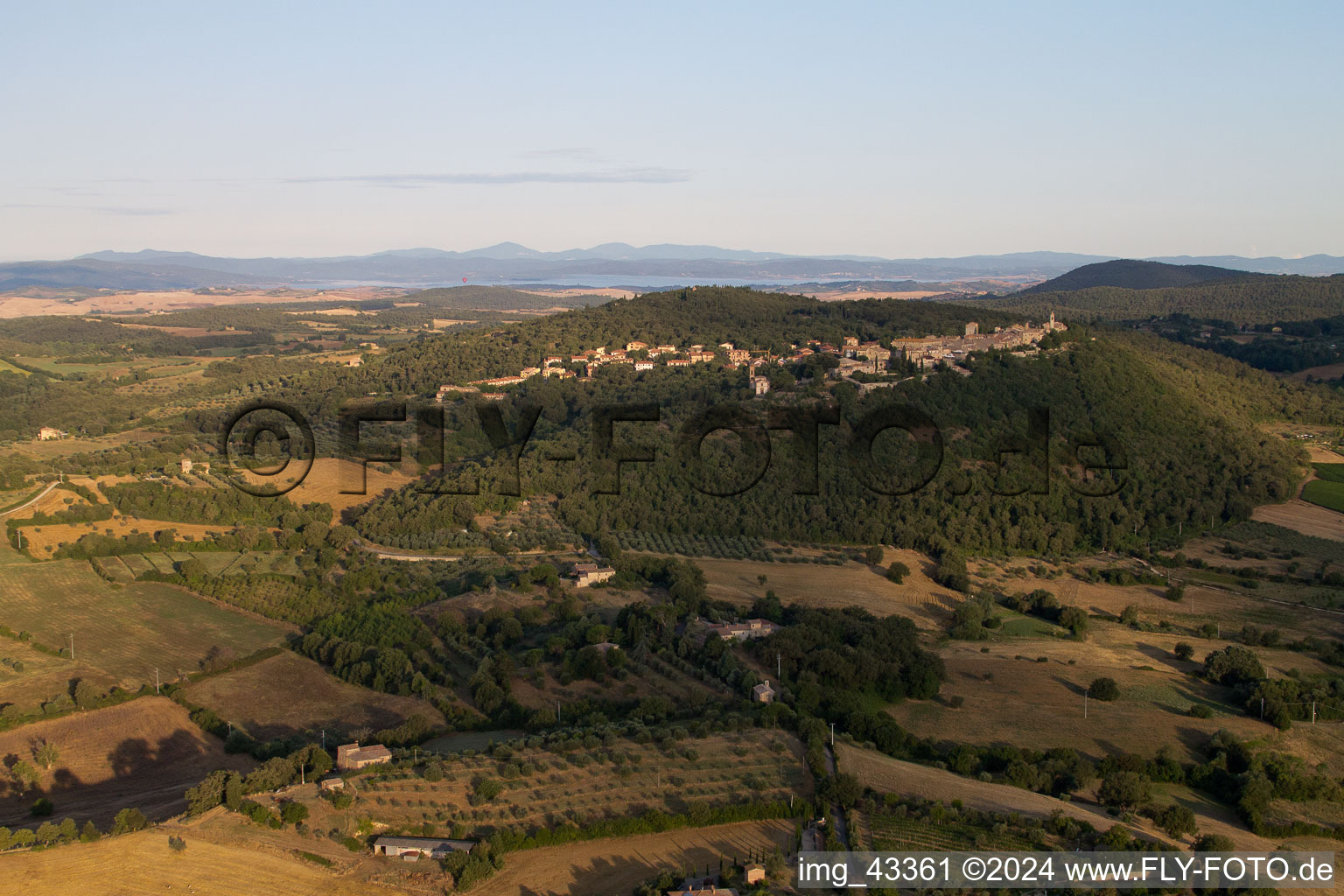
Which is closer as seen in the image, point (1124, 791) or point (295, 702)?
point (1124, 791)

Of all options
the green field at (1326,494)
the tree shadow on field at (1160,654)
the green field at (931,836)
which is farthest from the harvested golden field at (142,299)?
the green field at (931,836)

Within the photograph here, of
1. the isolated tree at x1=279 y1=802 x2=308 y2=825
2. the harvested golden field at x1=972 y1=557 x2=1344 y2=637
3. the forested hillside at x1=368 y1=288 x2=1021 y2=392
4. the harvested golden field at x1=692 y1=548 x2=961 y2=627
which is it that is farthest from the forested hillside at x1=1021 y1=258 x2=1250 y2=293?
the isolated tree at x1=279 y1=802 x2=308 y2=825

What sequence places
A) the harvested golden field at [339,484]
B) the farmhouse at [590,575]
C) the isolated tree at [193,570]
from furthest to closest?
the harvested golden field at [339,484] < the isolated tree at [193,570] < the farmhouse at [590,575]

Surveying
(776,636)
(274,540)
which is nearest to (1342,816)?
(776,636)

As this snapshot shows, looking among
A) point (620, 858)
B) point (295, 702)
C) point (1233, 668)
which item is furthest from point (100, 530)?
point (1233, 668)

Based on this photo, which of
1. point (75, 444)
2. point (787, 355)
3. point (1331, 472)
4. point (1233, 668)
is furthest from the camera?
point (787, 355)

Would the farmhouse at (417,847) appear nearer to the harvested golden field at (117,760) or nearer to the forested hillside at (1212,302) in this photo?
the harvested golden field at (117,760)

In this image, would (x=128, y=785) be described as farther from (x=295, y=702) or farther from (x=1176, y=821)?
(x=1176, y=821)
